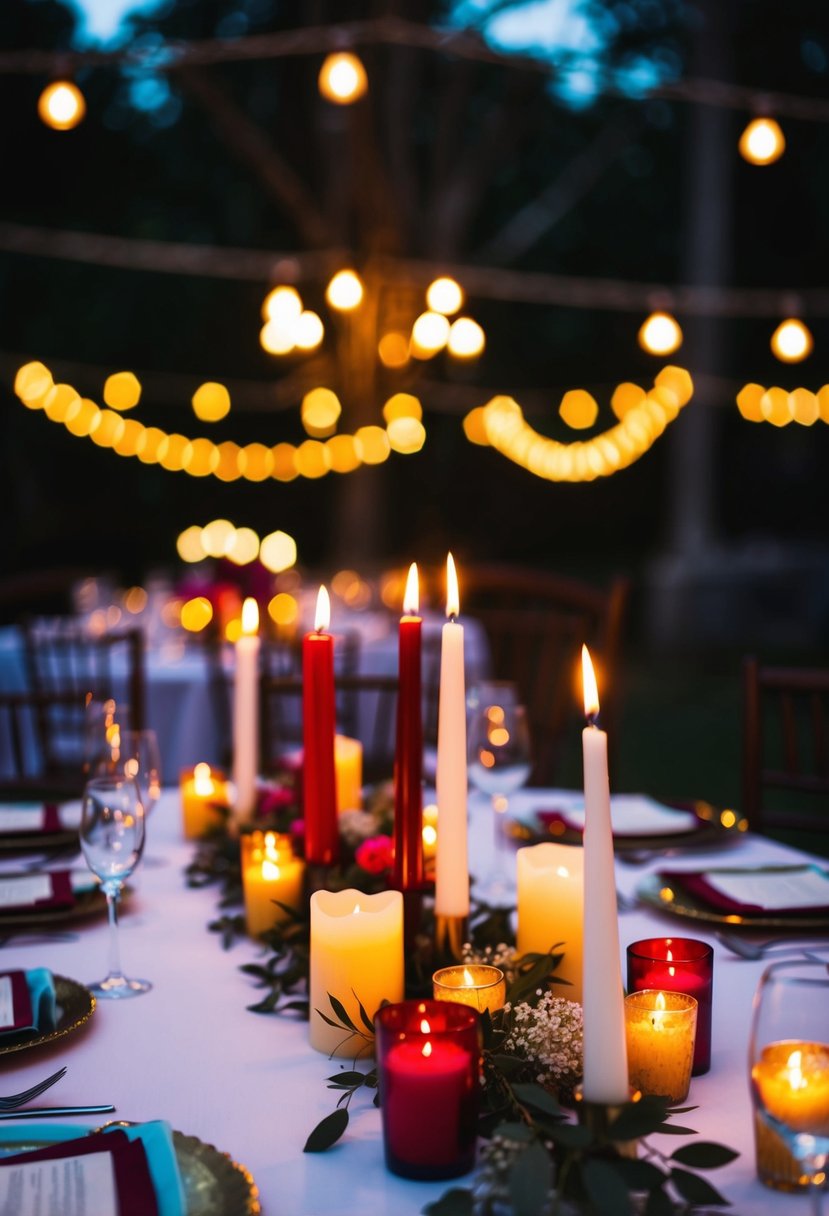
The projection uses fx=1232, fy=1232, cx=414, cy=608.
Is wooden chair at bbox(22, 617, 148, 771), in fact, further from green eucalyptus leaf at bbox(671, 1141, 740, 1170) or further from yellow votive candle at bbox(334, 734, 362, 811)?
green eucalyptus leaf at bbox(671, 1141, 740, 1170)

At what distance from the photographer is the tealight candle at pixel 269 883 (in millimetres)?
1138

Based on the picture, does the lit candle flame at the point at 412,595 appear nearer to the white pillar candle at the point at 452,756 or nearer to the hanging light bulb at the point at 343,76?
the white pillar candle at the point at 452,756

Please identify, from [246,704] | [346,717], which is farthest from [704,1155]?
[346,717]

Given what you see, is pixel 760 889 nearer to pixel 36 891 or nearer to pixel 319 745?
pixel 319 745

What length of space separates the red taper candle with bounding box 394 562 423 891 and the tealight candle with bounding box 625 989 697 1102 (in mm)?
194

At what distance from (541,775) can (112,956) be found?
4.15 feet

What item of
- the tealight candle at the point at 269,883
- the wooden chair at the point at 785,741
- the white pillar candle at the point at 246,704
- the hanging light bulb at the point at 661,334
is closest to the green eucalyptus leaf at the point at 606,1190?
the tealight candle at the point at 269,883

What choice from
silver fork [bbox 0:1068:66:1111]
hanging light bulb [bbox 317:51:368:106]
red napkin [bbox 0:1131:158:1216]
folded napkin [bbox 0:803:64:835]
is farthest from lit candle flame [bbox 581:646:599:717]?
hanging light bulb [bbox 317:51:368:106]

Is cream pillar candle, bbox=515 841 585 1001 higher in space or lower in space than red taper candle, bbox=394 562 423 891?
lower

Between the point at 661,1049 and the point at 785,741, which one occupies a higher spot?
the point at 785,741

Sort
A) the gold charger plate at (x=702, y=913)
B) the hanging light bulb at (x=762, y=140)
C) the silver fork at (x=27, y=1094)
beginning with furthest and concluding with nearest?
the hanging light bulb at (x=762, y=140) → the gold charger plate at (x=702, y=913) → the silver fork at (x=27, y=1094)

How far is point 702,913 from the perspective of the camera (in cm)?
119

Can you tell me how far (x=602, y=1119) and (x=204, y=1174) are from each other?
23 centimetres

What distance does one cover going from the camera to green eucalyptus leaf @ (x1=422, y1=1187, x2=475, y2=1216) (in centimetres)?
64
